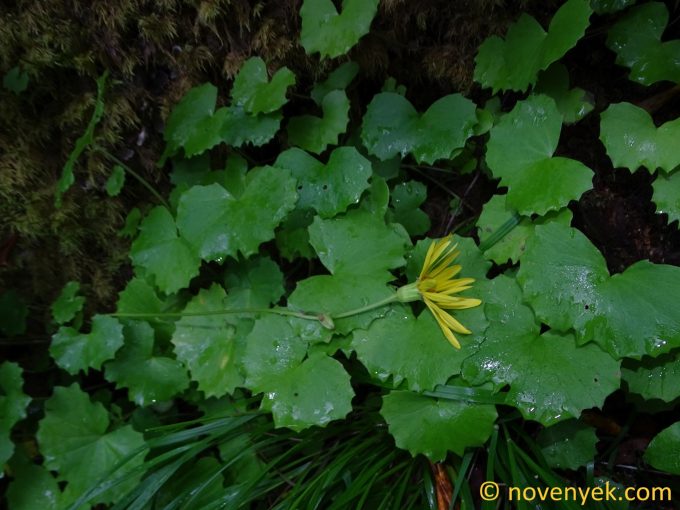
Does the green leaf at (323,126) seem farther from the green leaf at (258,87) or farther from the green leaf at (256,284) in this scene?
the green leaf at (256,284)

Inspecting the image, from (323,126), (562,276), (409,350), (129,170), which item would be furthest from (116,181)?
(562,276)

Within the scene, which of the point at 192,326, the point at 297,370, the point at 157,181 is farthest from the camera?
the point at 157,181

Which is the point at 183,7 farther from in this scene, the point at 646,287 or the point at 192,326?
the point at 646,287

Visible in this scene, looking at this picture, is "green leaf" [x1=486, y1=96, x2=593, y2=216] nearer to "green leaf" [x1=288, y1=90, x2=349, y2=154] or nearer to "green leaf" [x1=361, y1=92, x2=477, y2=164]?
"green leaf" [x1=361, y1=92, x2=477, y2=164]

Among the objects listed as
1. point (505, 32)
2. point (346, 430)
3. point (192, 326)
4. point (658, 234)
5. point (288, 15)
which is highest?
point (288, 15)

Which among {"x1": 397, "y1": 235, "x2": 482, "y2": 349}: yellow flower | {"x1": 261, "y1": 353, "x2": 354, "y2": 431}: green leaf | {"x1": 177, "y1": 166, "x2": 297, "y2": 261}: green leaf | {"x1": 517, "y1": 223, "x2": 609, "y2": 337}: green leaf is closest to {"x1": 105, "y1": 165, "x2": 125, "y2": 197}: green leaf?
{"x1": 177, "y1": 166, "x2": 297, "y2": 261}: green leaf

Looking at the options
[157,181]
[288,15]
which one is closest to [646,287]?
[288,15]
